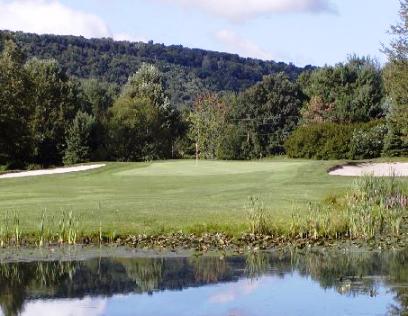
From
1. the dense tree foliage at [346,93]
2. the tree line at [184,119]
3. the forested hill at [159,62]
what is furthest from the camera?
the forested hill at [159,62]

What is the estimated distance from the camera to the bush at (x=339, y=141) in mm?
54812

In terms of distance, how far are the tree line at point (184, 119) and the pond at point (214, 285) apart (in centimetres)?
3605

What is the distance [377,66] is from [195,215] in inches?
2916

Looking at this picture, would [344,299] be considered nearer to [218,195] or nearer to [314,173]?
[218,195]

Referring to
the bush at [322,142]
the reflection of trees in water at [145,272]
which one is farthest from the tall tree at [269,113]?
the reflection of trees in water at [145,272]

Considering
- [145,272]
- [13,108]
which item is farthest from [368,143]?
[145,272]

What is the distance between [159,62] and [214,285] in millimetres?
156055

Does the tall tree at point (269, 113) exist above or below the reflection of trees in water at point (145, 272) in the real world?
above

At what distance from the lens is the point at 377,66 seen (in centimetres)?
8919

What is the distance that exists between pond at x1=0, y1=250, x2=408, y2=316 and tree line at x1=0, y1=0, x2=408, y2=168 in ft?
118

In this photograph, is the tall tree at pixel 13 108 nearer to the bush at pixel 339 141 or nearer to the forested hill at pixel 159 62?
the bush at pixel 339 141

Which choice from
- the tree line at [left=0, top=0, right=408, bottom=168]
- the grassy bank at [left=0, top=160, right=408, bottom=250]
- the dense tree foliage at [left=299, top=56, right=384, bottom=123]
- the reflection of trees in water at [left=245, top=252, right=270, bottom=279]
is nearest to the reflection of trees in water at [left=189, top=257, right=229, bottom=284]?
the reflection of trees in water at [left=245, top=252, right=270, bottom=279]

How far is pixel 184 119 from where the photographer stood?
8681cm

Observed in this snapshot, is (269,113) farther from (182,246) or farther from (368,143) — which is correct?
(182,246)
